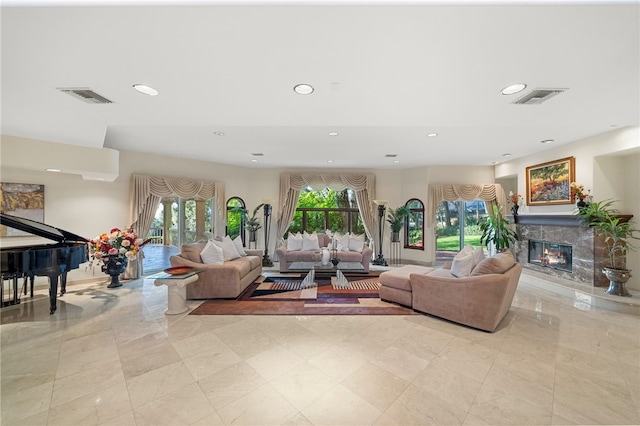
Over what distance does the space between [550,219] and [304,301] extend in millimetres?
5352

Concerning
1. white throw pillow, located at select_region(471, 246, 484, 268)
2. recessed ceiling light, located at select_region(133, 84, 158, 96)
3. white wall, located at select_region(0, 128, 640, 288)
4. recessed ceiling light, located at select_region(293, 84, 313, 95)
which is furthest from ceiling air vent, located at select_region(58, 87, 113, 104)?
white throw pillow, located at select_region(471, 246, 484, 268)

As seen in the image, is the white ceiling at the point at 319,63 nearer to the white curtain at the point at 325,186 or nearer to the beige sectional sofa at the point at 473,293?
the beige sectional sofa at the point at 473,293

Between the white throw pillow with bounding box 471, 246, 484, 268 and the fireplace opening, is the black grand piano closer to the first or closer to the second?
the white throw pillow with bounding box 471, 246, 484, 268

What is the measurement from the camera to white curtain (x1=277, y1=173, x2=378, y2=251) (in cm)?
722

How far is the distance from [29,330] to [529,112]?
640 cm

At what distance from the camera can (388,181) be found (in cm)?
747

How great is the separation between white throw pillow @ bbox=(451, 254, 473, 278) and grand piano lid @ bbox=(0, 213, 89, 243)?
5.86 metres

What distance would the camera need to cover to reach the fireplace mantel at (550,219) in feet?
14.8

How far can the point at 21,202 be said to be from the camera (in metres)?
4.20

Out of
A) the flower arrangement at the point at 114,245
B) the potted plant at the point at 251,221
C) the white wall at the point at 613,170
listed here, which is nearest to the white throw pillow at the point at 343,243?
the potted plant at the point at 251,221

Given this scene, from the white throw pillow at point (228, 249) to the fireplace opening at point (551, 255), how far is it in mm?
6639

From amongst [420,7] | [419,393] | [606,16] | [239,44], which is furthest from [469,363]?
[239,44]

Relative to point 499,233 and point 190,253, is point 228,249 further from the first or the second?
point 499,233

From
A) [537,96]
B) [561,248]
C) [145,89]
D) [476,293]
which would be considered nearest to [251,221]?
[145,89]
